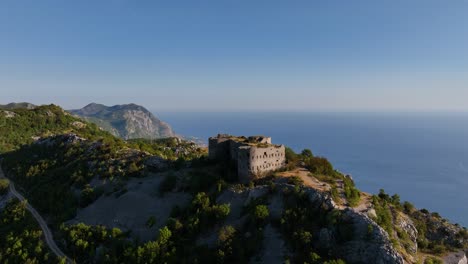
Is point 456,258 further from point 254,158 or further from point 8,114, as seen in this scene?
point 8,114

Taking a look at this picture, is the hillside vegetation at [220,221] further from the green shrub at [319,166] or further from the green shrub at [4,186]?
the green shrub at [4,186]

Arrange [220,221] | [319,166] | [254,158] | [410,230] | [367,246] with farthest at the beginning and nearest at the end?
[319,166] < [254,158] < [220,221] < [410,230] < [367,246]

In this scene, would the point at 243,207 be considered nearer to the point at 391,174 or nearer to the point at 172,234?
the point at 172,234

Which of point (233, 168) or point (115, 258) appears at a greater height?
point (233, 168)

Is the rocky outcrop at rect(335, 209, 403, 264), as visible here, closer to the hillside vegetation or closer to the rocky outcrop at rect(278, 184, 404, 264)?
the rocky outcrop at rect(278, 184, 404, 264)

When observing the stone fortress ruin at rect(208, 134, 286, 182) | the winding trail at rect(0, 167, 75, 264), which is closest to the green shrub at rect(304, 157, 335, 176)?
the stone fortress ruin at rect(208, 134, 286, 182)

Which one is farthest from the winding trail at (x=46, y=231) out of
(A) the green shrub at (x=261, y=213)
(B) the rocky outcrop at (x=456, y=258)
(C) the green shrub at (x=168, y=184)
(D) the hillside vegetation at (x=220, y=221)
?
(B) the rocky outcrop at (x=456, y=258)

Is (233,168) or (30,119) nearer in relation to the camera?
(233,168)

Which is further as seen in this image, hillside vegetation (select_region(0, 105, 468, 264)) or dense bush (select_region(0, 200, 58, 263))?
dense bush (select_region(0, 200, 58, 263))

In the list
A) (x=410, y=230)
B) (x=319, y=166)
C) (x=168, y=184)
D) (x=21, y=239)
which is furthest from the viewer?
(x=168, y=184)

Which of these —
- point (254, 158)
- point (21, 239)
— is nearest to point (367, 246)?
point (254, 158)

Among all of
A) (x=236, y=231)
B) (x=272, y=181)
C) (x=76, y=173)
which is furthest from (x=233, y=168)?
(x=76, y=173)
